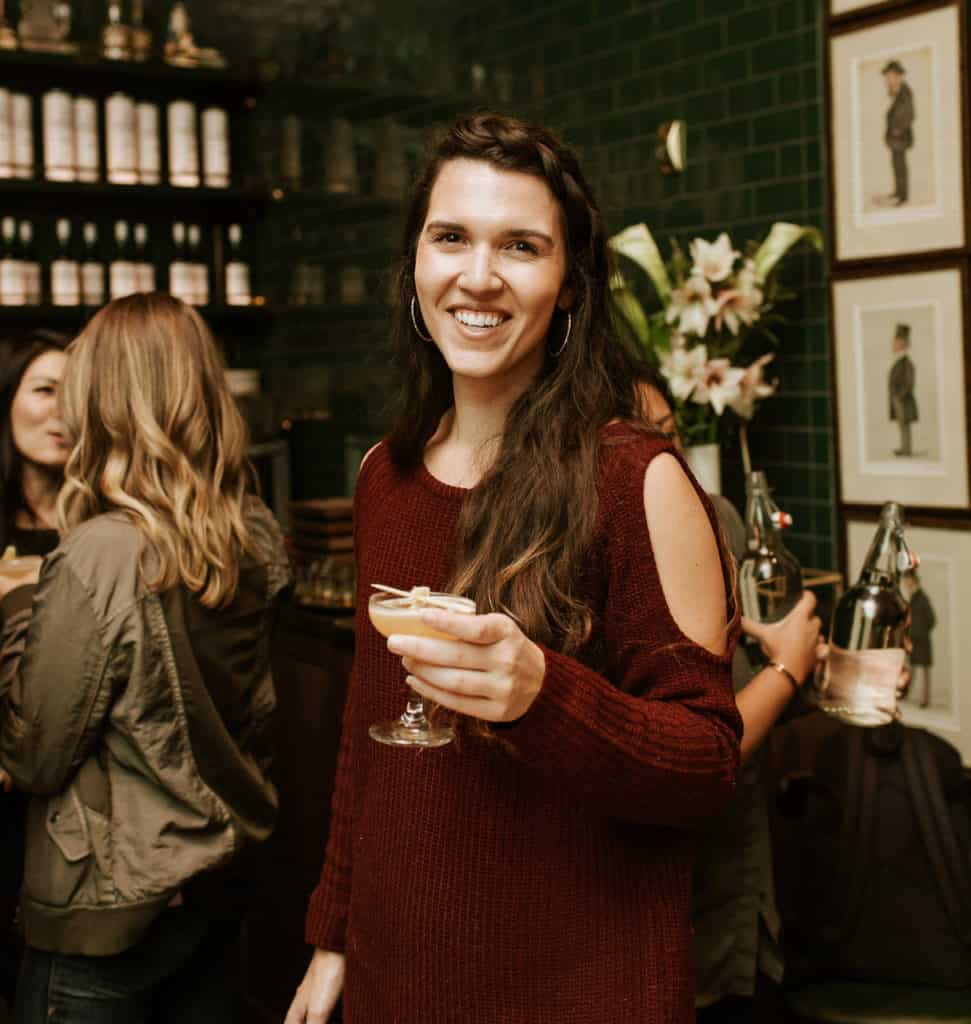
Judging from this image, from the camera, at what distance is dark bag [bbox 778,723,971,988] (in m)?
2.54

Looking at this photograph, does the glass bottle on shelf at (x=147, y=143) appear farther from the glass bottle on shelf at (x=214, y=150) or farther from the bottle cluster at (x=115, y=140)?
the glass bottle on shelf at (x=214, y=150)

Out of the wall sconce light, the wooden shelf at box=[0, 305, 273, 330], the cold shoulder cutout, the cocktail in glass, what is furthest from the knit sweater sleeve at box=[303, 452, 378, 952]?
the wooden shelf at box=[0, 305, 273, 330]

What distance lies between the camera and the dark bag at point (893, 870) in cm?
254

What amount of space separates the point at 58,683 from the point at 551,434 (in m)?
0.94

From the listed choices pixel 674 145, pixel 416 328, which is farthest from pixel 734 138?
pixel 416 328

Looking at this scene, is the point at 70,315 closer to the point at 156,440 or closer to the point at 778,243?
the point at 778,243

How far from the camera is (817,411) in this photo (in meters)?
3.57

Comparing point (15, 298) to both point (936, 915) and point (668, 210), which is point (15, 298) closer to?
point (668, 210)

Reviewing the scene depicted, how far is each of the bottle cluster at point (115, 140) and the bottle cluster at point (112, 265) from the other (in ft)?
0.79

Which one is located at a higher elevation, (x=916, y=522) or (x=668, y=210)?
(x=668, y=210)

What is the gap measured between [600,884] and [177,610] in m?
0.93

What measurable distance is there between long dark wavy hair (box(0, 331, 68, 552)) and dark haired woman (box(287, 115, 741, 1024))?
159 cm

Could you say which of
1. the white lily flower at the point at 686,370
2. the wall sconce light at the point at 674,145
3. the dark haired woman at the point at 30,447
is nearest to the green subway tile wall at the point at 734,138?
the wall sconce light at the point at 674,145

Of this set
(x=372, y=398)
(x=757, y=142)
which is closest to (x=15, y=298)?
(x=372, y=398)
